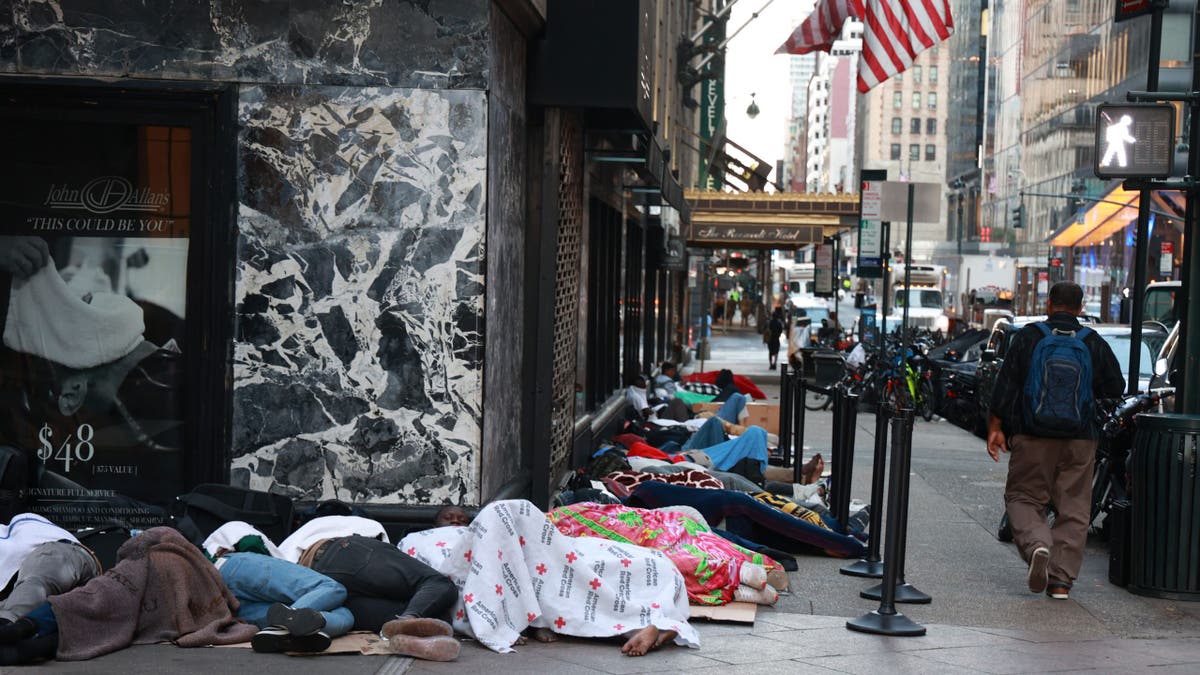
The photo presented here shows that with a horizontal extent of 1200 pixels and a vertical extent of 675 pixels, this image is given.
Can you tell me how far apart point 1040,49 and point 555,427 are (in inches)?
3346

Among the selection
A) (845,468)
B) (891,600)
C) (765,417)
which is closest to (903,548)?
(891,600)

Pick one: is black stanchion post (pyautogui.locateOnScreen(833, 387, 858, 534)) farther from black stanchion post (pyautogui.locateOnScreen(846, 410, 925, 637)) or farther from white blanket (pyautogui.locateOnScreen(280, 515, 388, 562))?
white blanket (pyautogui.locateOnScreen(280, 515, 388, 562))

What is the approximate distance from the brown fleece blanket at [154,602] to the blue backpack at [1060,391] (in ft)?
15.4

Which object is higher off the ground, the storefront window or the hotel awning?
the hotel awning

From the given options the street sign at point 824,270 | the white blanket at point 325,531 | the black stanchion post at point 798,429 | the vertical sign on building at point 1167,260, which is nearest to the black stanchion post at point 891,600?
the white blanket at point 325,531

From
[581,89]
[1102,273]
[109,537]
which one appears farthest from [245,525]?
[1102,273]

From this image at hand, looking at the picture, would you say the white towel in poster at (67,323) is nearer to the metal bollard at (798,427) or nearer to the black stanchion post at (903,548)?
the black stanchion post at (903,548)

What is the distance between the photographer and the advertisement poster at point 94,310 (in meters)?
8.61

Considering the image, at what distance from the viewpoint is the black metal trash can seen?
8.55 meters

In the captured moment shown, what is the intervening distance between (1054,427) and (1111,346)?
9.51 metres

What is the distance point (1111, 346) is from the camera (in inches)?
696

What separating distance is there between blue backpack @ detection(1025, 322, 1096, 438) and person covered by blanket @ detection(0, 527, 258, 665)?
15.4 feet

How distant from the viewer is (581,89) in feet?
33.6

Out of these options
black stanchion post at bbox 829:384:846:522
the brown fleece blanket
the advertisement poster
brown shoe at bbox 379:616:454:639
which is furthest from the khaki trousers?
the advertisement poster
